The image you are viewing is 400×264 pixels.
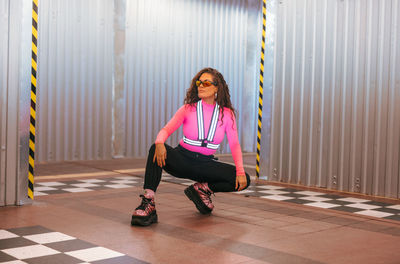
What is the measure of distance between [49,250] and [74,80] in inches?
220

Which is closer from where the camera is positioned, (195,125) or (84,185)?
(195,125)

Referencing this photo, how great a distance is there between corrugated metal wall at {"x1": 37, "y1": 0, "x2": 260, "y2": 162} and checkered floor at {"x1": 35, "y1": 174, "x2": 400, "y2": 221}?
2.15 metres

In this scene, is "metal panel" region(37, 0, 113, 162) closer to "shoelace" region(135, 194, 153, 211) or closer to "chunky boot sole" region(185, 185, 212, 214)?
"chunky boot sole" region(185, 185, 212, 214)

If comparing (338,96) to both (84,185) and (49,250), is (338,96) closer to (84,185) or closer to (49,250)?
(84,185)

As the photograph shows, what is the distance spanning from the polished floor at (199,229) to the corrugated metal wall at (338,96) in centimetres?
37

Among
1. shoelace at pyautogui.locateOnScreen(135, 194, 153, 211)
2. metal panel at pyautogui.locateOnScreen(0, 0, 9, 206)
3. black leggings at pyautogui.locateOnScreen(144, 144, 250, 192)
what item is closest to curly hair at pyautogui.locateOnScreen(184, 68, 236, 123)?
black leggings at pyautogui.locateOnScreen(144, 144, 250, 192)

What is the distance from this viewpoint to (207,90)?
13.8 ft

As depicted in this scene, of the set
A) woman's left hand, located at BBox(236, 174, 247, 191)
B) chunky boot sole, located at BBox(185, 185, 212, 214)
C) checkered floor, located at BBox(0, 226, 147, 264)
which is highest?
woman's left hand, located at BBox(236, 174, 247, 191)

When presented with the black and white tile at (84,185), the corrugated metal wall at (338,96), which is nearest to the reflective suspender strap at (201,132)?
the black and white tile at (84,185)

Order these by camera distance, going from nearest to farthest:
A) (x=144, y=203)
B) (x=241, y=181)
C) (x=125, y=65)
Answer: (x=144, y=203) → (x=241, y=181) → (x=125, y=65)

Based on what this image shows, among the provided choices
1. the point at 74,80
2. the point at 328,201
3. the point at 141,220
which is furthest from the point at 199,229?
the point at 74,80

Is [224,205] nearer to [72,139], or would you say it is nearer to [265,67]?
[265,67]

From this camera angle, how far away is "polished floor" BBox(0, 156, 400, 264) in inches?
123

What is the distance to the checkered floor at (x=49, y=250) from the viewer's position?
295cm
